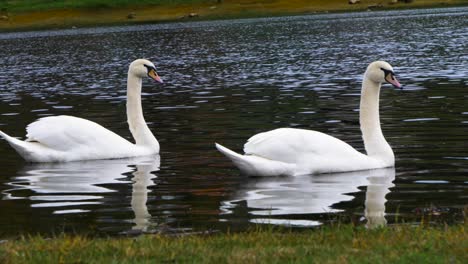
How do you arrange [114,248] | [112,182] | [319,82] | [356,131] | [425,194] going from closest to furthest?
[114,248]
[425,194]
[112,182]
[356,131]
[319,82]

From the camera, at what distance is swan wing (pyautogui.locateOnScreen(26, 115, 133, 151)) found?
17.4m

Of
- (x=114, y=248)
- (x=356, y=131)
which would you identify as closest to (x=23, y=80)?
(x=356, y=131)

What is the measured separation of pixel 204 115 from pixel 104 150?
7041 mm

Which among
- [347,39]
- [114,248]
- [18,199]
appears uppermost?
[114,248]

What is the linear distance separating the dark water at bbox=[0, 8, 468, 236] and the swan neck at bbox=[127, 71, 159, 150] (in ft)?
1.47

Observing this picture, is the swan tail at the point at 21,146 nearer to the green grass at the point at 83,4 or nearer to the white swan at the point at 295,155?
the white swan at the point at 295,155

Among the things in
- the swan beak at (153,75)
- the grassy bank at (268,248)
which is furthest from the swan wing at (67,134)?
the grassy bank at (268,248)

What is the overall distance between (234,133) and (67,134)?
4.05 m

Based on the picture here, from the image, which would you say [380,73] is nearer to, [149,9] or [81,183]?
[81,183]

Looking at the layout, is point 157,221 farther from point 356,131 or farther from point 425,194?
point 356,131

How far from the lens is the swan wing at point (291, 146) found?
1465cm

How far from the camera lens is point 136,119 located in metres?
19.0

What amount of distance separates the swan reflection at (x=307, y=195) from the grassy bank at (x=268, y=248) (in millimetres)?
1421

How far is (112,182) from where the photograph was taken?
1523 cm
